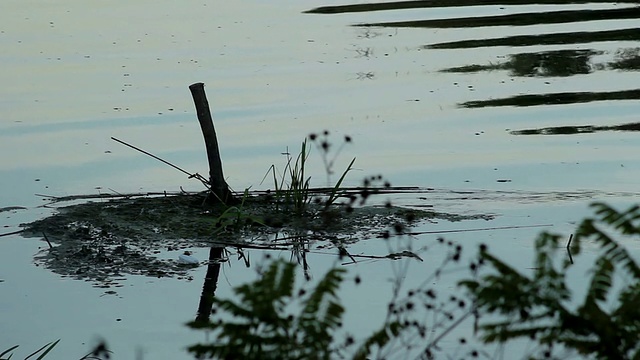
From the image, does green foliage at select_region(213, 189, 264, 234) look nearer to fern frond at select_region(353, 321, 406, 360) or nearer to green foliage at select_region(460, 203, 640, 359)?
fern frond at select_region(353, 321, 406, 360)

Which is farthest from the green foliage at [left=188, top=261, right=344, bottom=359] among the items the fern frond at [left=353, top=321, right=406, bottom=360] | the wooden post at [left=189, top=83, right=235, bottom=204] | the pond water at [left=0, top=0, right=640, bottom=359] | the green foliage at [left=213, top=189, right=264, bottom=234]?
the wooden post at [left=189, top=83, right=235, bottom=204]

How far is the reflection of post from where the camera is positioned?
7.07 m

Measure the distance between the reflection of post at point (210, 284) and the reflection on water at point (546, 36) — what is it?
4.76 m

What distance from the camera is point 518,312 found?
3.80m

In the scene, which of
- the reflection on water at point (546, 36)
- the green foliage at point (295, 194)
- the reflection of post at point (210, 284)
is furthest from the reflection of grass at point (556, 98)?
the reflection of post at point (210, 284)

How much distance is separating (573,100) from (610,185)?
322cm

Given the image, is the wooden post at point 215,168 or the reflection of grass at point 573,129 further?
the reflection of grass at point 573,129

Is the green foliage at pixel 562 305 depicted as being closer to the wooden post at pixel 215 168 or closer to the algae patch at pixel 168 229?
the algae patch at pixel 168 229

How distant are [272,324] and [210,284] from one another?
382 centimetres

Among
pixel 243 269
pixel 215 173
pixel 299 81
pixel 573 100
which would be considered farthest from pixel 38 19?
pixel 243 269

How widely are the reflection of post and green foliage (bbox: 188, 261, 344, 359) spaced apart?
2884mm

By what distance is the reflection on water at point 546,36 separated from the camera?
42.3 ft

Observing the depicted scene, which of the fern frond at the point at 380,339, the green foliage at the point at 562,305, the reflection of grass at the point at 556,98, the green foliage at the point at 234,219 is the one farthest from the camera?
the reflection of grass at the point at 556,98

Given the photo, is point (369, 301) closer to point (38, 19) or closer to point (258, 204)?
point (258, 204)
